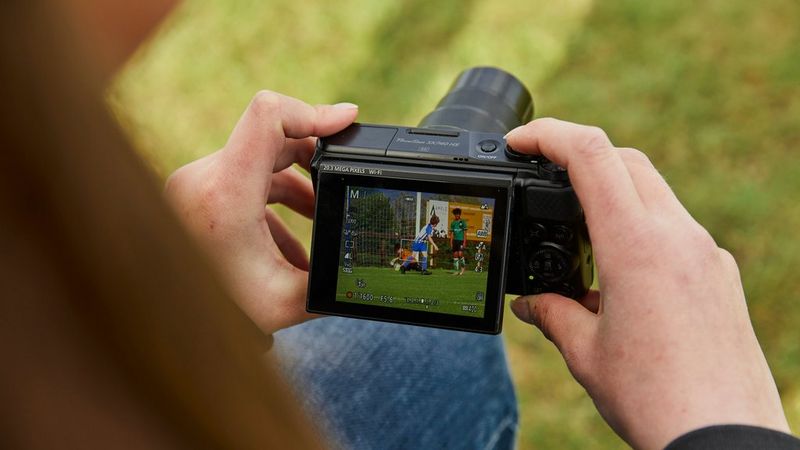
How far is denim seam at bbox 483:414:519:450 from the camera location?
1.47 m

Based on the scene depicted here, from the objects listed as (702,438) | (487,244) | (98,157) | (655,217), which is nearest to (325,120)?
(487,244)

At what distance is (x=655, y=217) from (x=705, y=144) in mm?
1607

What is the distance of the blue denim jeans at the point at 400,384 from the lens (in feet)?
4.75

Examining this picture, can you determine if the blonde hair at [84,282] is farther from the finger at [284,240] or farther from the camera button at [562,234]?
the finger at [284,240]

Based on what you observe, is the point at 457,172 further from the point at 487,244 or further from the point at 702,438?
the point at 702,438

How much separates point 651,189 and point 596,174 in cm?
8

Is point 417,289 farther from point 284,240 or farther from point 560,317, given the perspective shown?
point 284,240

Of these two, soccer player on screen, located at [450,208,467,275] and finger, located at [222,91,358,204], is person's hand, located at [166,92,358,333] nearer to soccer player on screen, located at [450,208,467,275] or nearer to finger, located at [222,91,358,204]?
finger, located at [222,91,358,204]

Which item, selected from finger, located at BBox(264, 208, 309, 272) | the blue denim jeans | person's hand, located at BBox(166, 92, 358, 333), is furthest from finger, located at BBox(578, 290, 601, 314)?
finger, located at BBox(264, 208, 309, 272)

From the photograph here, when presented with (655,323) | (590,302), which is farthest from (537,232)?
(655,323)

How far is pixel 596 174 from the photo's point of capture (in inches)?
43.6

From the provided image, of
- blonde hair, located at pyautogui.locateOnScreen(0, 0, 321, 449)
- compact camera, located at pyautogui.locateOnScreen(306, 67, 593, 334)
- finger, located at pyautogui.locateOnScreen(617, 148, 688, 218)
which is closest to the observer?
blonde hair, located at pyautogui.locateOnScreen(0, 0, 321, 449)

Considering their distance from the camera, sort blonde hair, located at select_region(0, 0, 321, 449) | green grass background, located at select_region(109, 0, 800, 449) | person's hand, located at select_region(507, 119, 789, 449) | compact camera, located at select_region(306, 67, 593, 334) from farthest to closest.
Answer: green grass background, located at select_region(109, 0, 800, 449), compact camera, located at select_region(306, 67, 593, 334), person's hand, located at select_region(507, 119, 789, 449), blonde hair, located at select_region(0, 0, 321, 449)

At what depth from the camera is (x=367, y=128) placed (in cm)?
134
